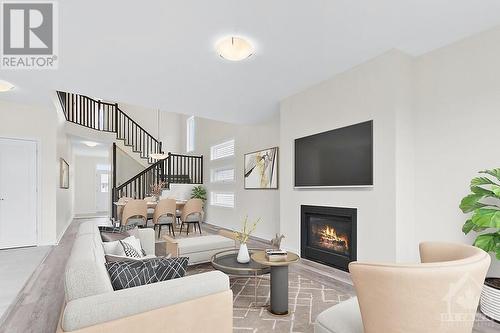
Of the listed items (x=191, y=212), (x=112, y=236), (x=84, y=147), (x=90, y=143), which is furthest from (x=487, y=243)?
(x=84, y=147)

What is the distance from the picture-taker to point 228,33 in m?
2.88

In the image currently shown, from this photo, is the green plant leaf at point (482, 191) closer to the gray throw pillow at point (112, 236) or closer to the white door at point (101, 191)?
the gray throw pillow at point (112, 236)

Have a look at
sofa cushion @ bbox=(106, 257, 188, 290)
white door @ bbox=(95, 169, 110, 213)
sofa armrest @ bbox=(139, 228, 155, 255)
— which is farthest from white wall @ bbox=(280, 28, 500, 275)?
white door @ bbox=(95, 169, 110, 213)

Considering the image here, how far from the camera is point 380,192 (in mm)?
3285

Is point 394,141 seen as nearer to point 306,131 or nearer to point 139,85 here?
point 306,131

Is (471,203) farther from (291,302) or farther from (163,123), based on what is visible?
(163,123)

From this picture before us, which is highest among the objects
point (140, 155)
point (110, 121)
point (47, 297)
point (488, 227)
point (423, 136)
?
point (110, 121)

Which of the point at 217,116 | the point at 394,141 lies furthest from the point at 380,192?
the point at 217,116

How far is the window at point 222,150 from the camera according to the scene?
7.86 m

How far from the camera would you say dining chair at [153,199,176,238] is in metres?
6.27

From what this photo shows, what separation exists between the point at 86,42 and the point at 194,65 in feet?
4.08

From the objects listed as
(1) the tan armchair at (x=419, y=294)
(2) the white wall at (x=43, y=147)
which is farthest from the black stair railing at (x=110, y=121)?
(1) the tan armchair at (x=419, y=294)

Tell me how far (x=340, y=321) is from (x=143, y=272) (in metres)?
1.20

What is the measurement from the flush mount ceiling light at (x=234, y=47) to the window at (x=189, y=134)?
7987 mm
